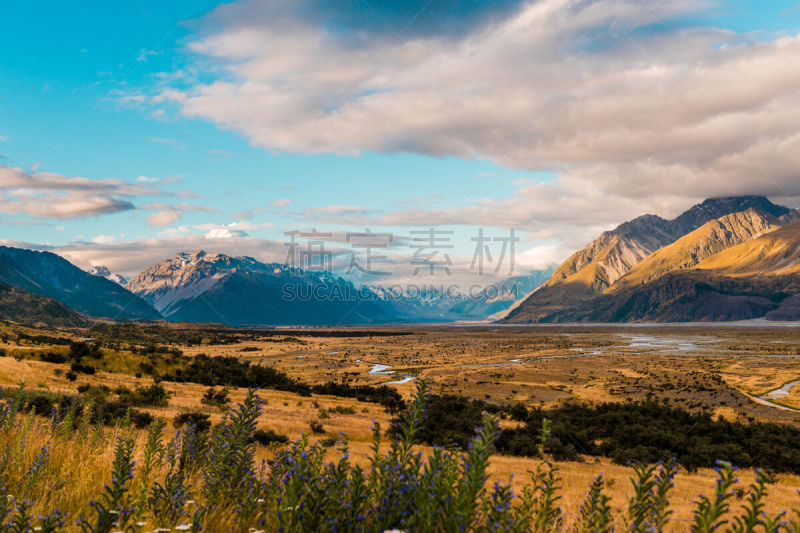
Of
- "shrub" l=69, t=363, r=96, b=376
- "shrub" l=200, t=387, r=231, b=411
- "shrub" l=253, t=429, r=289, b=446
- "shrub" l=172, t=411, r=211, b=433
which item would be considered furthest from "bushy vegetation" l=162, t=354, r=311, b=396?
"shrub" l=253, t=429, r=289, b=446

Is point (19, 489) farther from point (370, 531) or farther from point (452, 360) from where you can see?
point (452, 360)

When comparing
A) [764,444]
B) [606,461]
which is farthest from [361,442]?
[764,444]

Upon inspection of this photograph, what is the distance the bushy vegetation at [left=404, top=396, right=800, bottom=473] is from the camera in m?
24.8

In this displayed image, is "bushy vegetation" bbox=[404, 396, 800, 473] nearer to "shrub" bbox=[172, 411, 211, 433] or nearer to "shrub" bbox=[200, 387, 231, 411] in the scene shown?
"shrub" bbox=[172, 411, 211, 433]

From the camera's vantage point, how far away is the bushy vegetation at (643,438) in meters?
24.8

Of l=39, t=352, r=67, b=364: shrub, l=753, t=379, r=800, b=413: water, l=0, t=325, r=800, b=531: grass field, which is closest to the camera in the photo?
l=0, t=325, r=800, b=531: grass field

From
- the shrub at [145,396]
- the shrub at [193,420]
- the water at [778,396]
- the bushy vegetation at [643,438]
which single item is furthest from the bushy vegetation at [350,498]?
the water at [778,396]

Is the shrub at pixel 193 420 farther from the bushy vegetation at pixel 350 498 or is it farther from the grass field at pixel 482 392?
the bushy vegetation at pixel 350 498

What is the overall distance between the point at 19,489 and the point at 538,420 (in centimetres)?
2987

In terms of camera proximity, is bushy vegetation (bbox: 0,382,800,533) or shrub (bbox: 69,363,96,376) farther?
shrub (bbox: 69,363,96,376)

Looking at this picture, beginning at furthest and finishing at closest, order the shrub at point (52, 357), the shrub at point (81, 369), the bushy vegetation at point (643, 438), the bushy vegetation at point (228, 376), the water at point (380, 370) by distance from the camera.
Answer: the water at point (380, 370), the bushy vegetation at point (228, 376), the shrub at point (52, 357), the shrub at point (81, 369), the bushy vegetation at point (643, 438)

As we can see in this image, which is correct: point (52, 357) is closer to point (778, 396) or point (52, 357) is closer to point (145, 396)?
point (145, 396)

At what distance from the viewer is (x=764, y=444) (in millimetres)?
26734

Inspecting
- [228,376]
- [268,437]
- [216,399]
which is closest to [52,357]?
[228,376]
